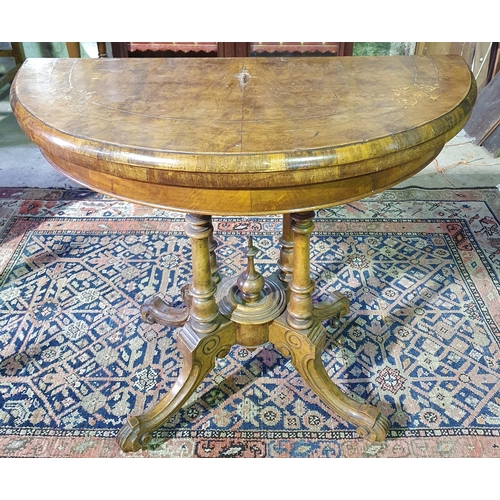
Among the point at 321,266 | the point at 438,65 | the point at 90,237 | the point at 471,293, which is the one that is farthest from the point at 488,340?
the point at 90,237

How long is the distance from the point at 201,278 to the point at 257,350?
50 cm

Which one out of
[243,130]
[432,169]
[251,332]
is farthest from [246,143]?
[432,169]

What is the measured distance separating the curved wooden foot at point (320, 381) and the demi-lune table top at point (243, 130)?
53 centimetres

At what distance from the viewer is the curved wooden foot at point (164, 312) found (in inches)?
69.4

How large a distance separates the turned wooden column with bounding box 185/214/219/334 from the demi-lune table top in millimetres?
226

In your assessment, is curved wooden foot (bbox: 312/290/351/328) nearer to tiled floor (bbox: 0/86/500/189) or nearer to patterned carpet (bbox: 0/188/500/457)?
patterned carpet (bbox: 0/188/500/457)

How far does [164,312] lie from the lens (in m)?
1.79

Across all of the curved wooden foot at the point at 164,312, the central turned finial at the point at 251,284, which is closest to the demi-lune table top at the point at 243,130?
the central turned finial at the point at 251,284

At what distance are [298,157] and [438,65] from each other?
28.6 inches

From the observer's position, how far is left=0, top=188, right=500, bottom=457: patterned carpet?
1.48m

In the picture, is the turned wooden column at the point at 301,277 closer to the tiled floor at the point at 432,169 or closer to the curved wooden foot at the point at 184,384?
the curved wooden foot at the point at 184,384

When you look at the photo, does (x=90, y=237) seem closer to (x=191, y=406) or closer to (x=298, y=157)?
(x=191, y=406)

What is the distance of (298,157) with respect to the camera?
954 millimetres

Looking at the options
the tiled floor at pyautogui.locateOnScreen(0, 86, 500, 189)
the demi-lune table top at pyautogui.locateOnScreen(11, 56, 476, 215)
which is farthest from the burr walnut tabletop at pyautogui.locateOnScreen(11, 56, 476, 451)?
the tiled floor at pyautogui.locateOnScreen(0, 86, 500, 189)
